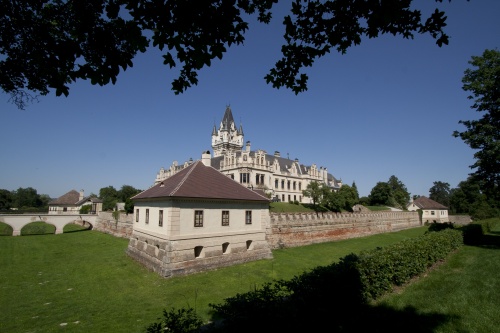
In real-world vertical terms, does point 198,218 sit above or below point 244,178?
below

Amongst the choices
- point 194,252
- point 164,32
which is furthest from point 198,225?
point 164,32

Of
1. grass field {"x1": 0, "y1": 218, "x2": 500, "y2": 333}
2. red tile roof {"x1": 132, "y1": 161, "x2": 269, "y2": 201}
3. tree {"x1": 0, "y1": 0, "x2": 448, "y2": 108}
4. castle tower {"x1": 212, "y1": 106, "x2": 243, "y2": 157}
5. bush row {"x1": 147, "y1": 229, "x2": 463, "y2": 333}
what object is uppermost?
castle tower {"x1": 212, "y1": 106, "x2": 243, "y2": 157}

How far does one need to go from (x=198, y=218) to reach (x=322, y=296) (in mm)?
12494

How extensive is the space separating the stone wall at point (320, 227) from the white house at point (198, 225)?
12.2 feet

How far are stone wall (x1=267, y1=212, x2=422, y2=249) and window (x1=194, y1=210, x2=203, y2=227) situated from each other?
8342 millimetres

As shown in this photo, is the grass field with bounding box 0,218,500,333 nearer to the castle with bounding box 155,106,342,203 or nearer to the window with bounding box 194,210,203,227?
the window with bounding box 194,210,203,227

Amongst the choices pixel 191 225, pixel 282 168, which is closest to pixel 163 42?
pixel 191 225

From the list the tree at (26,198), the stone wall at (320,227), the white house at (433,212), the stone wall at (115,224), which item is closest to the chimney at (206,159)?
the stone wall at (320,227)

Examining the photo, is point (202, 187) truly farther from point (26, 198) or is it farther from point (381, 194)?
point (26, 198)

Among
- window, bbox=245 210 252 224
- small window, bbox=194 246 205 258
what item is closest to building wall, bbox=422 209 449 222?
window, bbox=245 210 252 224

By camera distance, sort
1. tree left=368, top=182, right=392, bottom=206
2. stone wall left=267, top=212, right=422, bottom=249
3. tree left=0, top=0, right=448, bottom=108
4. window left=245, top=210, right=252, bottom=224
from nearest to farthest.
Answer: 1. tree left=0, top=0, right=448, bottom=108
2. window left=245, top=210, right=252, bottom=224
3. stone wall left=267, top=212, right=422, bottom=249
4. tree left=368, top=182, right=392, bottom=206

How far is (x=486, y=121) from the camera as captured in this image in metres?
20.0

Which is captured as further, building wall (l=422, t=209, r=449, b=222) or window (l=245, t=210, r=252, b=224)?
building wall (l=422, t=209, r=449, b=222)

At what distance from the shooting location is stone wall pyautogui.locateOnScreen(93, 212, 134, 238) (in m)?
32.6
